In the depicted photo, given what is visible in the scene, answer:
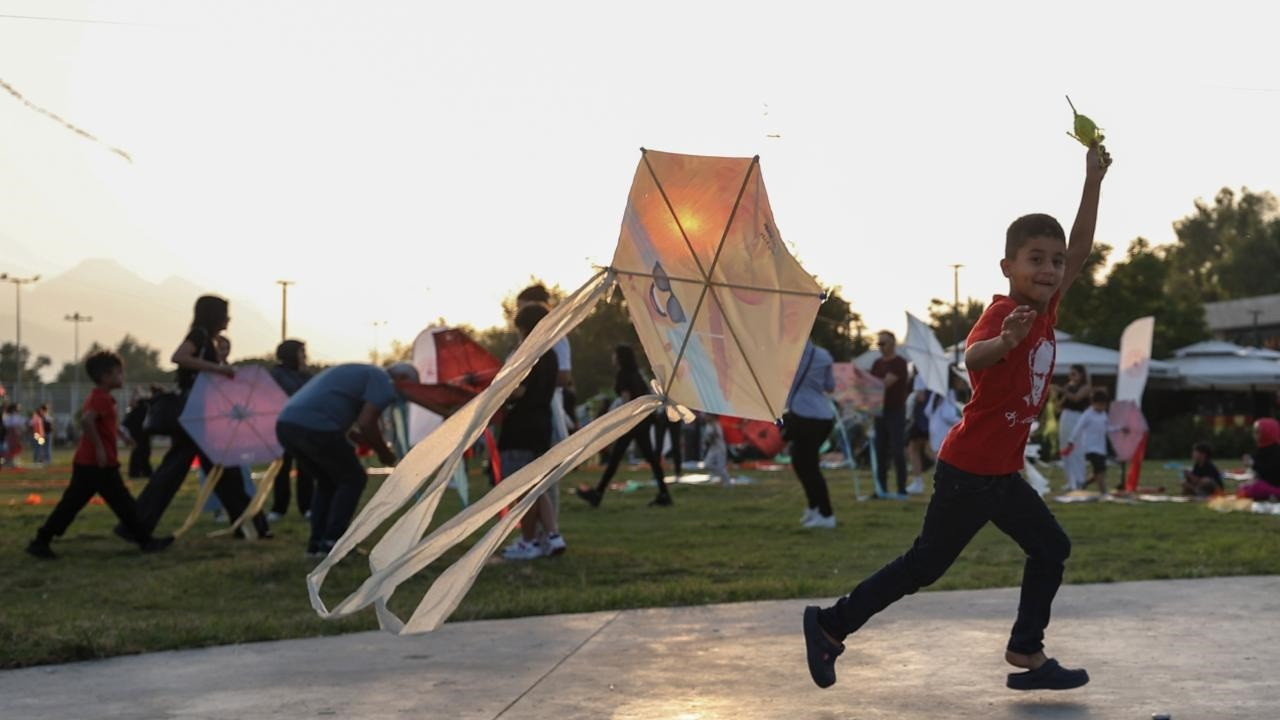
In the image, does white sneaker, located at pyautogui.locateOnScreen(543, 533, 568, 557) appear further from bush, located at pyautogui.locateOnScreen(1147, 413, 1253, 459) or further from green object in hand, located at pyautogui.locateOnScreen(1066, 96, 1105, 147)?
bush, located at pyautogui.locateOnScreen(1147, 413, 1253, 459)

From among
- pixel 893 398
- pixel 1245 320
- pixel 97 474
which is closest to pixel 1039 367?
pixel 97 474

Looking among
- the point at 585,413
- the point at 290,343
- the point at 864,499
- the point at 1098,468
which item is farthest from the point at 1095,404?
the point at 585,413

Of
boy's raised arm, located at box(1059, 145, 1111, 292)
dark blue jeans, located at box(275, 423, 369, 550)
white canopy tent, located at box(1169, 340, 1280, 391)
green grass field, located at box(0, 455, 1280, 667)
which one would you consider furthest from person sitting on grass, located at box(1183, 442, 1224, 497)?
white canopy tent, located at box(1169, 340, 1280, 391)

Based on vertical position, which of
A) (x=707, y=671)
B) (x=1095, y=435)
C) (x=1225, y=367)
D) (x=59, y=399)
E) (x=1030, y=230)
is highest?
(x=1030, y=230)

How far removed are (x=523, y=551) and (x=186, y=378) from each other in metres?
3.91

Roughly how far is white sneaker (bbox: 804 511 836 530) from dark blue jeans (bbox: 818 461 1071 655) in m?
8.00

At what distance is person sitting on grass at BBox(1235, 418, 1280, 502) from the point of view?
1584cm

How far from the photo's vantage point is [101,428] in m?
12.2

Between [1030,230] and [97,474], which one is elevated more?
[1030,230]

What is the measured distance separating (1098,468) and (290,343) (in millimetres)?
9773

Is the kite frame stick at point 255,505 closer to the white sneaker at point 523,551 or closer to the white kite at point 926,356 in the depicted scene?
the white sneaker at point 523,551

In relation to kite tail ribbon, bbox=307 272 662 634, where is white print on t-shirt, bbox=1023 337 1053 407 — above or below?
above

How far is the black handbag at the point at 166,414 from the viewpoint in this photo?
40.8ft

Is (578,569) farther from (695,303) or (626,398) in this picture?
(626,398)
